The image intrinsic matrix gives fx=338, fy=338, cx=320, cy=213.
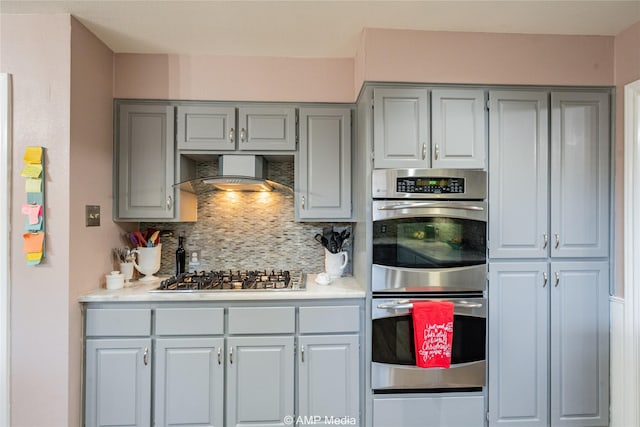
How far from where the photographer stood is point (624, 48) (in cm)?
215

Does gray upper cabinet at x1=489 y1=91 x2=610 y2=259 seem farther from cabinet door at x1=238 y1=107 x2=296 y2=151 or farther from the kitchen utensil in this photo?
cabinet door at x1=238 y1=107 x2=296 y2=151

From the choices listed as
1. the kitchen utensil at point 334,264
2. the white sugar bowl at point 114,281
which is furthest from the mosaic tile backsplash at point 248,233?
the white sugar bowl at point 114,281

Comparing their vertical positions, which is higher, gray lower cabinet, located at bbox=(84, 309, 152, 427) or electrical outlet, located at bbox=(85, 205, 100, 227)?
electrical outlet, located at bbox=(85, 205, 100, 227)

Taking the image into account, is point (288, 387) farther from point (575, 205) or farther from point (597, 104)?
point (597, 104)

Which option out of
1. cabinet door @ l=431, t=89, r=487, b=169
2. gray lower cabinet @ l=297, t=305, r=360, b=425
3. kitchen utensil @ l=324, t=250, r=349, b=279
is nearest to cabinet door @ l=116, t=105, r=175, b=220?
kitchen utensil @ l=324, t=250, r=349, b=279

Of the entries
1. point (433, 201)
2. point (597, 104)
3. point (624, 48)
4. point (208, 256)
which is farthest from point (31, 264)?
point (624, 48)

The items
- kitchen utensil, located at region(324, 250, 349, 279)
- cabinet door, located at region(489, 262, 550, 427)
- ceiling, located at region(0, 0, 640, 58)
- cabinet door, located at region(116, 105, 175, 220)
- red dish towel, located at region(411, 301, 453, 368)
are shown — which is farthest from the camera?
kitchen utensil, located at region(324, 250, 349, 279)

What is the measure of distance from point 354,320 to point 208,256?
132 cm

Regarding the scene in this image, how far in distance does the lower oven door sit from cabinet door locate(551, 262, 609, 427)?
1.66 ft

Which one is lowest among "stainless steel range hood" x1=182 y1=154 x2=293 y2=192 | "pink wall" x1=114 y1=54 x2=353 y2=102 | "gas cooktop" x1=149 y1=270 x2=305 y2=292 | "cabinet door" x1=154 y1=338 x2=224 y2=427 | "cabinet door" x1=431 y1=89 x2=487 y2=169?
"cabinet door" x1=154 y1=338 x2=224 y2=427

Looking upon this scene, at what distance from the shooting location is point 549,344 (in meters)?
2.14

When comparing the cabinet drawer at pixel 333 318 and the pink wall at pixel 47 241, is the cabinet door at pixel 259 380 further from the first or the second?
the pink wall at pixel 47 241

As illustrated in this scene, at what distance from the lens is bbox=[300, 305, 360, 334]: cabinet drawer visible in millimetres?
2109

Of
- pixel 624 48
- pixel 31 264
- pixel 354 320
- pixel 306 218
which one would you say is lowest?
pixel 354 320
